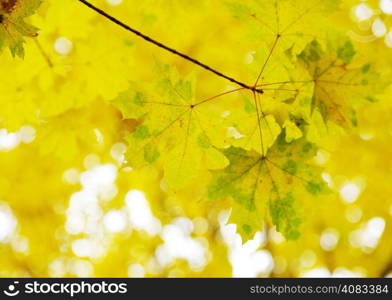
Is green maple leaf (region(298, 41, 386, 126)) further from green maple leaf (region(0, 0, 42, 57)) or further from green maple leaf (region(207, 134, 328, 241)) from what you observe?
green maple leaf (region(0, 0, 42, 57))

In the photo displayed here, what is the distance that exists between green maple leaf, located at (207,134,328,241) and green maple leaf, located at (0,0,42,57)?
0.70 metres

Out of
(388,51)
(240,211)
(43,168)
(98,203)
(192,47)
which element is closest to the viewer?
(240,211)

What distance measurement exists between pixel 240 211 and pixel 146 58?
2517mm

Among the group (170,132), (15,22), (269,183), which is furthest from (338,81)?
(15,22)

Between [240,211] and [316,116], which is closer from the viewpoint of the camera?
[316,116]

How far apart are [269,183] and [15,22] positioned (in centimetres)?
89

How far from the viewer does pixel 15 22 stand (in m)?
1.02

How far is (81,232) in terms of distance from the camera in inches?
227

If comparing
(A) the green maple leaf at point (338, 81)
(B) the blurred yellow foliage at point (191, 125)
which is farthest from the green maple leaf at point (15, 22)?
(A) the green maple leaf at point (338, 81)

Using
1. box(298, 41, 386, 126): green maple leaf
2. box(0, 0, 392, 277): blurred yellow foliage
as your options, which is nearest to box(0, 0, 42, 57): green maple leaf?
box(0, 0, 392, 277): blurred yellow foliage

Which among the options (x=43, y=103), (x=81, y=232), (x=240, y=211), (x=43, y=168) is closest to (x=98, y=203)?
(x=81, y=232)

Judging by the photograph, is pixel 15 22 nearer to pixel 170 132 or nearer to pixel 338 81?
pixel 170 132

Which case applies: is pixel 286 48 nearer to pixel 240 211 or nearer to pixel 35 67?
pixel 240 211

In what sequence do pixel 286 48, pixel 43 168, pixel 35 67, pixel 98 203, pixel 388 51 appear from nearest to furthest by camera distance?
pixel 286 48 < pixel 35 67 < pixel 388 51 < pixel 43 168 < pixel 98 203
